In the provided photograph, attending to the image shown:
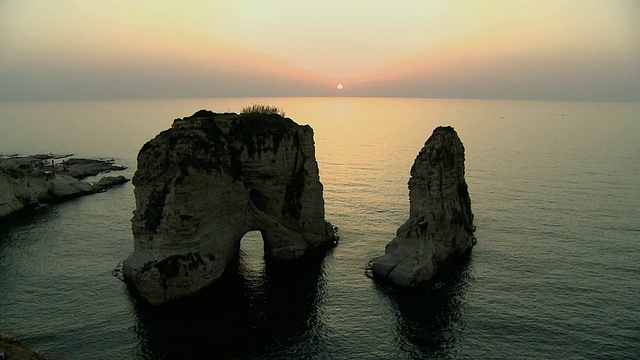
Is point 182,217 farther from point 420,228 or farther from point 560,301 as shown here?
point 560,301

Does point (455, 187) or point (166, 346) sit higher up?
point (455, 187)

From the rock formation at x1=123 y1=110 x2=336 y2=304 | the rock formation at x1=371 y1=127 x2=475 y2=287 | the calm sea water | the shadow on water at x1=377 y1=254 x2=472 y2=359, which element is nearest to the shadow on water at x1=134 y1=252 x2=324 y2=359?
the calm sea water

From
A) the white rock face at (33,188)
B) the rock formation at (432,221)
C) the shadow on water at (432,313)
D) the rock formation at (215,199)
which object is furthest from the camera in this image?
the white rock face at (33,188)

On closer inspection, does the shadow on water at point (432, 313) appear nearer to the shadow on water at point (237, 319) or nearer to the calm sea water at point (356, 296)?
the calm sea water at point (356, 296)

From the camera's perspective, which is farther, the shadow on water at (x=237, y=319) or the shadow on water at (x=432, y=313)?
the shadow on water at (x=432, y=313)

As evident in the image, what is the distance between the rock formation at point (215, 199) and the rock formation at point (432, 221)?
33.5 feet

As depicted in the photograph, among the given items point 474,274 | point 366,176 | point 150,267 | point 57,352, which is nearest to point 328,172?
point 366,176

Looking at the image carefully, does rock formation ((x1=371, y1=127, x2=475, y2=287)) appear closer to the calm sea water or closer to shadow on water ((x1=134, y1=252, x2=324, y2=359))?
the calm sea water

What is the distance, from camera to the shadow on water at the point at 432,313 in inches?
1109

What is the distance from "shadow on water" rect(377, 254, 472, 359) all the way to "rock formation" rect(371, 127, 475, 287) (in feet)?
3.76

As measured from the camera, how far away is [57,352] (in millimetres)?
27422

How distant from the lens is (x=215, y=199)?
36.4 m

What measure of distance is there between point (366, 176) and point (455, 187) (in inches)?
1648

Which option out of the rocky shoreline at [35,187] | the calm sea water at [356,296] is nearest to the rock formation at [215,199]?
the calm sea water at [356,296]
